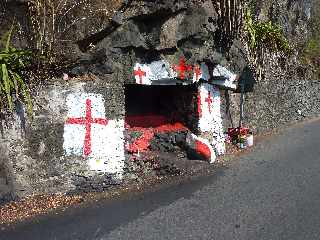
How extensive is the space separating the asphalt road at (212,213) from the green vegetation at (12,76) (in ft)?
5.88

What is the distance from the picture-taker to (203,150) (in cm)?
862

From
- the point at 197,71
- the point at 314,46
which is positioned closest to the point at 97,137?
the point at 197,71

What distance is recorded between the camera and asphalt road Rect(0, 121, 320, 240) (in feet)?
16.5

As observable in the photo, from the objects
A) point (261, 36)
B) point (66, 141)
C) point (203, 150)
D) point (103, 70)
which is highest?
point (261, 36)

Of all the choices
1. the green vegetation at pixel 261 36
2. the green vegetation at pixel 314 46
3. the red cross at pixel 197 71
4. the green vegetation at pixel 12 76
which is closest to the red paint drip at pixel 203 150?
the red cross at pixel 197 71

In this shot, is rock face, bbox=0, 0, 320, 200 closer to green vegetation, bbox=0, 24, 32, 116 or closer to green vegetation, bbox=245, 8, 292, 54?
green vegetation, bbox=0, 24, 32, 116

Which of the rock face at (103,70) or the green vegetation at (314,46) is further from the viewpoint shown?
the green vegetation at (314,46)

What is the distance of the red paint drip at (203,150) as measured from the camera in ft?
28.2

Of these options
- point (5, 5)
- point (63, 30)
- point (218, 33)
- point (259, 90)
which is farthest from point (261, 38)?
point (5, 5)

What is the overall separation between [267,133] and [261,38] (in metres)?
2.98

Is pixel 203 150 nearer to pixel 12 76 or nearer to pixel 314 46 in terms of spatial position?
pixel 12 76

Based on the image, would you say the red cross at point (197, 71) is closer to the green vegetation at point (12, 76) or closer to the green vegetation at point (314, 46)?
the green vegetation at point (12, 76)

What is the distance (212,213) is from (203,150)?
301 centimetres

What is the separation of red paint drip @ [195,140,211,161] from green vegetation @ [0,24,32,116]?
11.9 ft
